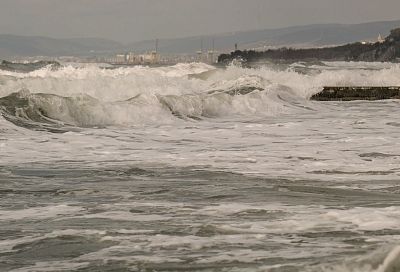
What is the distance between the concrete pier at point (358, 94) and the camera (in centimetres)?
3041

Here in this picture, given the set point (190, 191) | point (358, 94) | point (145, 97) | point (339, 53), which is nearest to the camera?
point (190, 191)

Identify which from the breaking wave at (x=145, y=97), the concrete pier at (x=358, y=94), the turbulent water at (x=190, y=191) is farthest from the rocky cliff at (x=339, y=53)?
the turbulent water at (x=190, y=191)

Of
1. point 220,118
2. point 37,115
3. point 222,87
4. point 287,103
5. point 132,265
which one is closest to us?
point 132,265

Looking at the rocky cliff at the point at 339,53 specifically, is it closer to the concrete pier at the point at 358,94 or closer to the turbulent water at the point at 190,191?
the concrete pier at the point at 358,94

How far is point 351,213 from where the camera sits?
22.3 feet

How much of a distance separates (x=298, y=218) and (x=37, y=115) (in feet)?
40.8

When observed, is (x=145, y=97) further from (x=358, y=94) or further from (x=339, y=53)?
(x=339, y=53)

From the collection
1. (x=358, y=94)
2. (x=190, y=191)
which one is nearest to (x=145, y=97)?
(x=358, y=94)

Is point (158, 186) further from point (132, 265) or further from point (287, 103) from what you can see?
point (287, 103)

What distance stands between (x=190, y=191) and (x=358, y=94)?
76.1 ft

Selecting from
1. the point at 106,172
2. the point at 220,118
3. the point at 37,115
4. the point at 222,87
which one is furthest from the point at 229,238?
the point at 222,87

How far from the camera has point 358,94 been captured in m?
30.6

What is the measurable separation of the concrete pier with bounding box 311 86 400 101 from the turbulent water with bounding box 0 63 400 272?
433 inches

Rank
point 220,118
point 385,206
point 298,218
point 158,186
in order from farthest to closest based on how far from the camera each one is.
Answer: point 220,118 → point 158,186 → point 385,206 → point 298,218
